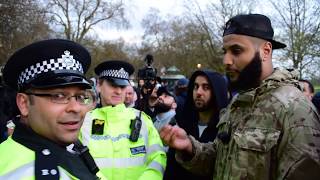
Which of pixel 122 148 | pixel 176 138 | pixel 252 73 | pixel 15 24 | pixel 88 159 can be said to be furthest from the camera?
pixel 15 24

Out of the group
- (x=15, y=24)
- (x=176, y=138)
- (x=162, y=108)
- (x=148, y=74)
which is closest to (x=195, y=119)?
(x=148, y=74)

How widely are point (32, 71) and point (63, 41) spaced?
259 mm

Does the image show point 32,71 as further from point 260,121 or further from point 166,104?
point 166,104

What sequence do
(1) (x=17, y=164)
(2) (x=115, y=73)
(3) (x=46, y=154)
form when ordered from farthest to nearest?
(2) (x=115, y=73)
(3) (x=46, y=154)
(1) (x=17, y=164)

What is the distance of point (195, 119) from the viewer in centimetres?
429

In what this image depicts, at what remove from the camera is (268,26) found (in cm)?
310

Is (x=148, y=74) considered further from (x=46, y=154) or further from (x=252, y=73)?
(x=46, y=154)

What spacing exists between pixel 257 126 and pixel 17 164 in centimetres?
148

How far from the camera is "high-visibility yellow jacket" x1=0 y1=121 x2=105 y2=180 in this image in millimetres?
2020

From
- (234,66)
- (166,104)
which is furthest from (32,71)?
(166,104)

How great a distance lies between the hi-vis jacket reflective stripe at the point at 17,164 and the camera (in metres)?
2.00

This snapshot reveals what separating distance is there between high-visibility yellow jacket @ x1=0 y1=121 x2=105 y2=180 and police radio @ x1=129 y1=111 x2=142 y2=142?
160cm

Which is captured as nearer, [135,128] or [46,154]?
[46,154]

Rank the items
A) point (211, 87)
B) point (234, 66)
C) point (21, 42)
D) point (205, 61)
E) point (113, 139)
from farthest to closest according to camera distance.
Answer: point (205, 61) < point (21, 42) < point (211, 87) < point (113, 139) < point (234, 66)
